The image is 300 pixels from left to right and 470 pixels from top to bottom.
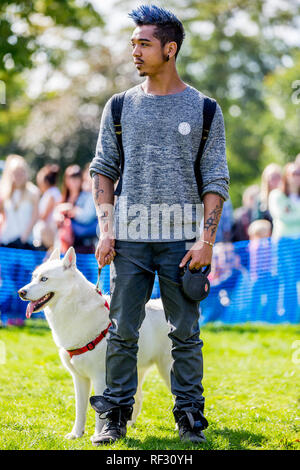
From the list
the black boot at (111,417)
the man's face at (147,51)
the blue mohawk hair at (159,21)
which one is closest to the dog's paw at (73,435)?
the black boot at (111,417)

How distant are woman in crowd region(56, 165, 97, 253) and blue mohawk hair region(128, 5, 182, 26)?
5.36 m

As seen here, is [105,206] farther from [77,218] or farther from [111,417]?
[77,218]

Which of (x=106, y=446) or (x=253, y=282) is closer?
(x=106, y=446)

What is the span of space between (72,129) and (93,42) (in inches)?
133

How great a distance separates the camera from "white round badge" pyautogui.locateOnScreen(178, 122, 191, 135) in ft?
12.6

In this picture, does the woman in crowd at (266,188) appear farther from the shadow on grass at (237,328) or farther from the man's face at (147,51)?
the man's face at (147,51)

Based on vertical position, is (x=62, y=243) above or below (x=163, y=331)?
above

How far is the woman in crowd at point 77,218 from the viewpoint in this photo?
916 cm

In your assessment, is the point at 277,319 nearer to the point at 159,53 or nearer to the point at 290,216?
the point at 290,216

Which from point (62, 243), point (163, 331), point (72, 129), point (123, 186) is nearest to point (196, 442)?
point (163, 331)

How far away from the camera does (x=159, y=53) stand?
12.7 ft

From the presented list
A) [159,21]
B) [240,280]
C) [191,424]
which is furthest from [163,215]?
[240,280]

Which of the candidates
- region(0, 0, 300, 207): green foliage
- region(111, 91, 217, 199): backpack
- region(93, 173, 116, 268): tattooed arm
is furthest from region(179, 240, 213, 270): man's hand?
region(0, 0, 300, 207): green foliage

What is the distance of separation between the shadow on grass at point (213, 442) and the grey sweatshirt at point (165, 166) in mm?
1201
